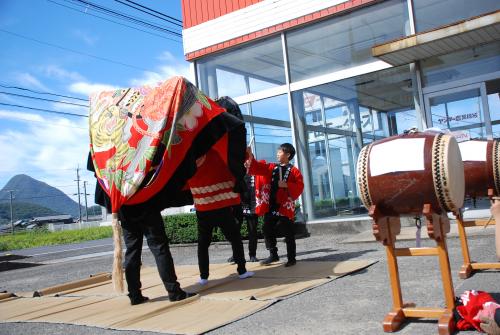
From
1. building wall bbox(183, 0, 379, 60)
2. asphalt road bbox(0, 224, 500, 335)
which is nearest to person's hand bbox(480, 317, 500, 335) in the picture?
asphalt road bbox(0, 224, 500, 335)

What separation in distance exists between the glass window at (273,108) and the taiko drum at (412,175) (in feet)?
23.7

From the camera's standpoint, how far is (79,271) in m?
9.05

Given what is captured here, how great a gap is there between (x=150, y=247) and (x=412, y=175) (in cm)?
265

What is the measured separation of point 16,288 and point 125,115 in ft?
14.6

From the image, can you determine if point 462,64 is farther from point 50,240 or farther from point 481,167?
point 50,240

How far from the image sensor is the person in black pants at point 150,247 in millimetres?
4680

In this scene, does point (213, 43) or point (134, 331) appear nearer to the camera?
point (134, 331)

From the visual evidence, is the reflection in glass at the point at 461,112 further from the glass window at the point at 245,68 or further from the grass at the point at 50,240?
the grass at the point at 50,240

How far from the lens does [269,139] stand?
429 inches

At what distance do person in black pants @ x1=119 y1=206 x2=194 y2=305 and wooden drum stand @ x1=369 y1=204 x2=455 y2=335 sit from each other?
2.14 meters

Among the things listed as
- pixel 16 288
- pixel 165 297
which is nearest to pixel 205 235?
pixel 165 297

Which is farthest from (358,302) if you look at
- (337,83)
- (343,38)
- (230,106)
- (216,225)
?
(343,38)

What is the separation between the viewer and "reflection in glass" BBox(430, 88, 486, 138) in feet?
27.7

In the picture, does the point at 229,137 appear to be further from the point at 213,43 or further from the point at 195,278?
the point at 213,43
